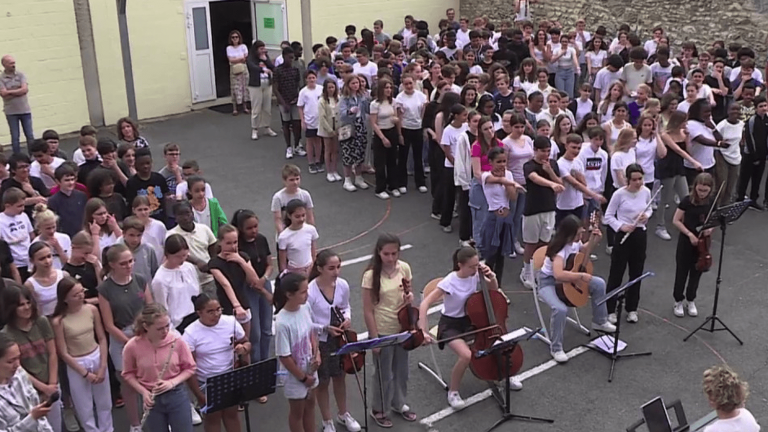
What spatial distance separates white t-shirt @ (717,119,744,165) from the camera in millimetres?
10219

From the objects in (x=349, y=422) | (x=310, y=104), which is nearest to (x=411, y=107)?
(x=310, y=104)

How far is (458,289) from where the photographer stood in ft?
21.2

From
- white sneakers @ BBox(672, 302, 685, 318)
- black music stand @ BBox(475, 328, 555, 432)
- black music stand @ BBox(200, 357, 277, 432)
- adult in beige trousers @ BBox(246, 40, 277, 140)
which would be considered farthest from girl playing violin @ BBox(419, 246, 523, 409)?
adult in beige trousers @ BBox(246, 40, 277, 140)

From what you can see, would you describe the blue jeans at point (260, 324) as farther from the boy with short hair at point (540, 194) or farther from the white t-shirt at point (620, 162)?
the white t-shirt at point (620, 162)

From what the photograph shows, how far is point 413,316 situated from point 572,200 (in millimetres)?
3420

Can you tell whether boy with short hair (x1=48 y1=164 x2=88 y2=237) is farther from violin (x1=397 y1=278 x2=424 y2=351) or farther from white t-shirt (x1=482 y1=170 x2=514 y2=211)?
white t-shirt (x1=482 y1=170 x2=514 y2=211)

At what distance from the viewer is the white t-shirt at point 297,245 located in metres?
7.13

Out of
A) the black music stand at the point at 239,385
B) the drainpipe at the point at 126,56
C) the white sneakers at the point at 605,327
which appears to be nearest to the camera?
the black music stand at the point at 239,385

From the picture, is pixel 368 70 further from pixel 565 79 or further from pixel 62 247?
pixel 62 247

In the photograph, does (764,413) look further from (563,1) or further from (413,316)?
Result: (563,1)

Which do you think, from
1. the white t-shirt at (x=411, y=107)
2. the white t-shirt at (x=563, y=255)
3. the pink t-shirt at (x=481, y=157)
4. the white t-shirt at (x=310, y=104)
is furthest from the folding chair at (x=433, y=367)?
the white t-shirt at (x=310, y=104)

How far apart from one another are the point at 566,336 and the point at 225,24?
531 inches

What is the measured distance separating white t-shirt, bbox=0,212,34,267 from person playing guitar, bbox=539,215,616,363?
484 cm

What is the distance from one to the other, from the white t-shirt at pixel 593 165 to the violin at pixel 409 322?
12.0ft
